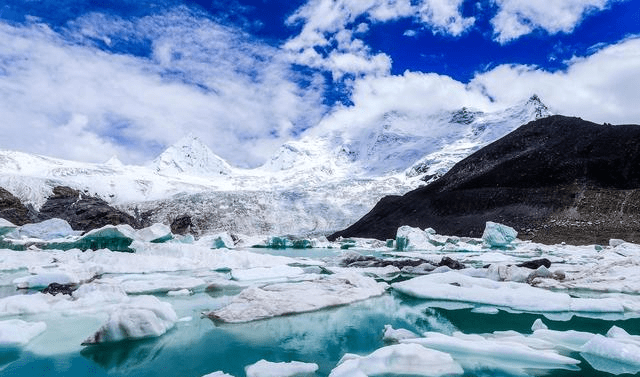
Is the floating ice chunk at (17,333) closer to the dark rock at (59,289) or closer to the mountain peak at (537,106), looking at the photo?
the dark rock at (59,289)

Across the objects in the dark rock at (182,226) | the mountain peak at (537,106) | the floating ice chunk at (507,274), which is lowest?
the floating ice chunk at (507,274)

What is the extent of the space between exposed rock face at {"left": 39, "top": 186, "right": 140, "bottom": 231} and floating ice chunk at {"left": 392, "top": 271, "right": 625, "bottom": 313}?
54.3 meters

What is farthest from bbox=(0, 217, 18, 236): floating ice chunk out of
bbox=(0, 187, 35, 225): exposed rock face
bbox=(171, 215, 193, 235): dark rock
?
bbox=(171, 215, 193, 235): dark rock

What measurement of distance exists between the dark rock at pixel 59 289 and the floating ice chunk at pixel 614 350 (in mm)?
10583

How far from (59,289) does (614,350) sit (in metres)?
11.8

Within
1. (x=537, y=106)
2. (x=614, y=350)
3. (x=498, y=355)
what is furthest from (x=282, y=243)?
(x=537, y=106)

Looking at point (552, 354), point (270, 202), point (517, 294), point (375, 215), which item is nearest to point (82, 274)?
point (517, 294)

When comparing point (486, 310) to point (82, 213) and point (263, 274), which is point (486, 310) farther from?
point (82, 213)

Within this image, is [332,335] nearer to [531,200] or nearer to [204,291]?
[204,291]

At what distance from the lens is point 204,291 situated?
12.4m

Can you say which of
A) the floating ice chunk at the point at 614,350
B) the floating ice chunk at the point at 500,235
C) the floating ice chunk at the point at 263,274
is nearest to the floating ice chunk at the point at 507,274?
the floating ice chunk at the point at 263,274

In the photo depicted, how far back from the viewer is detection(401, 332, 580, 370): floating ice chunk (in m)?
5.64

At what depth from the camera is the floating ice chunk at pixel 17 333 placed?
654 cm

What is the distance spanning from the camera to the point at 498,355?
588cm
